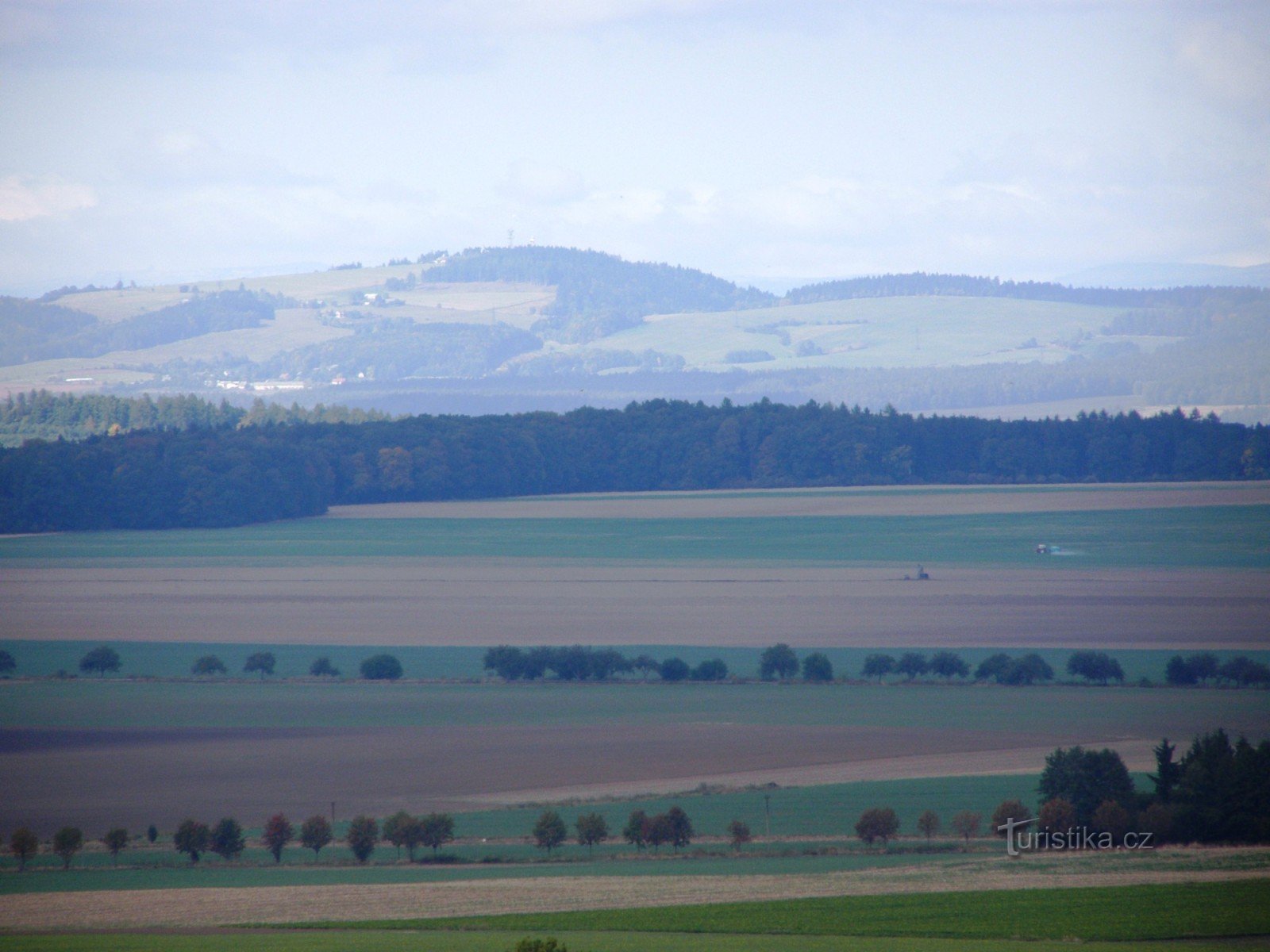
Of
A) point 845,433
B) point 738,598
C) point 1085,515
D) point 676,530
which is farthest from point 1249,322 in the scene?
point 738,598

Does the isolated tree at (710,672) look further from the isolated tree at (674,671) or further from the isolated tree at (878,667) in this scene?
the isolated tree at (878,667)

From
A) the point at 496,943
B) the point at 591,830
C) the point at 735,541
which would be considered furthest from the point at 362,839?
the point at 735,541

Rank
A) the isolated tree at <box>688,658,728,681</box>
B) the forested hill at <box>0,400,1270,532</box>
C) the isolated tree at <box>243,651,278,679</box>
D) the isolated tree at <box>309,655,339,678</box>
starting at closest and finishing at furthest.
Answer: the isolated tree at <box>688,658,728,681</box> → the isolated tree at <box>309,655,339,678</box> → the isolated tree at <box>243,651,278,679</box> → the forested hill at <box>0,400,1270,532</box>

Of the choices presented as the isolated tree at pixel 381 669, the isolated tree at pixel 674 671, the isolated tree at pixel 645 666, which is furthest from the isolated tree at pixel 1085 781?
the isolated tree at pixel 381 669

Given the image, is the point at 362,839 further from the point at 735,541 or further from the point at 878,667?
the point at 735,541

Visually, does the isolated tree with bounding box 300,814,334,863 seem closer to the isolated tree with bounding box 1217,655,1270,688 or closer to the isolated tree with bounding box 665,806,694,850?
the isolated tree with bounding box 665,806,694,850

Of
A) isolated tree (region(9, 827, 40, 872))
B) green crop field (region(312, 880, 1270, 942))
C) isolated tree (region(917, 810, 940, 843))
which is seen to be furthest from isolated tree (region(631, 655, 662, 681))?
green crop field (region(312, 880, 1270, 942))

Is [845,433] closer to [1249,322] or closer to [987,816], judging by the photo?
[987,816]
